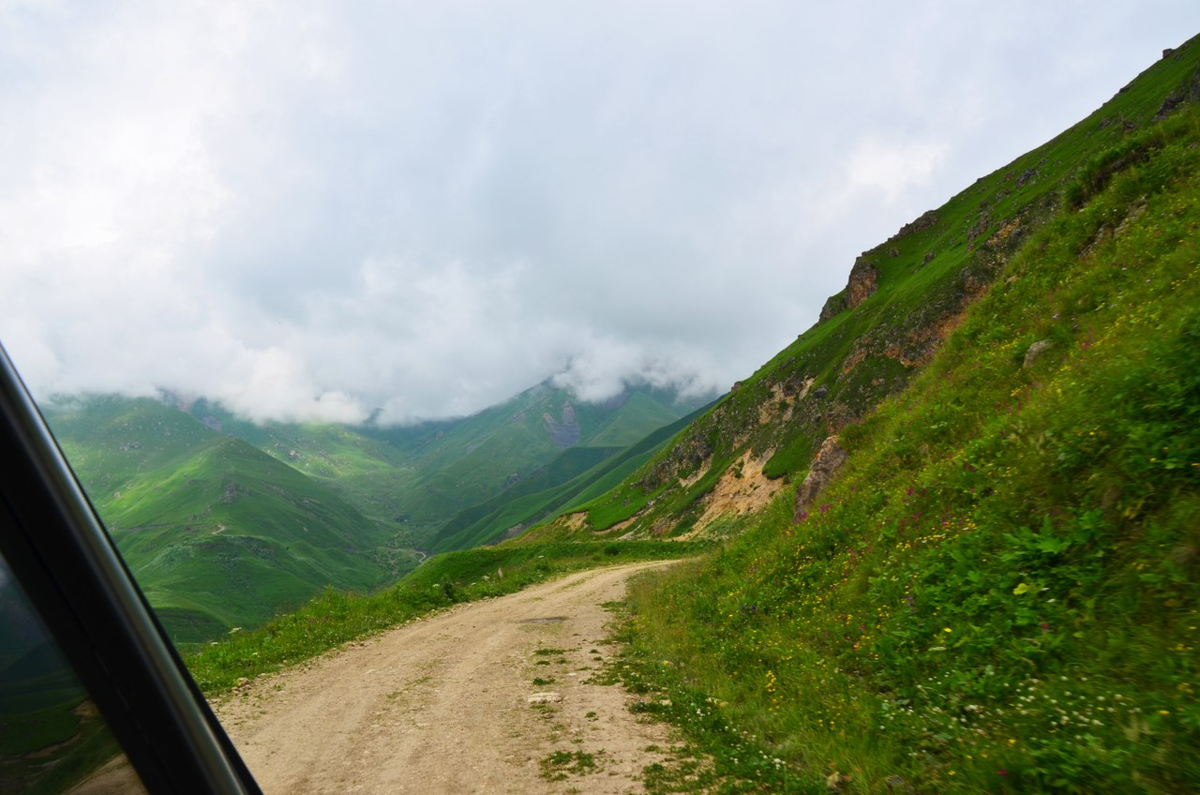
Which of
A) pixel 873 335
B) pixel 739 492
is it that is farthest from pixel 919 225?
pixel 739 492

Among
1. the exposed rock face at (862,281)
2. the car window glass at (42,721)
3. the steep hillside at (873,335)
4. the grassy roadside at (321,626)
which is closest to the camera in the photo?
the car window glass at (42,721)

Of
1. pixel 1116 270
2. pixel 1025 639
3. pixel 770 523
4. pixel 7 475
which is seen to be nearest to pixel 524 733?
pixel 1025 639

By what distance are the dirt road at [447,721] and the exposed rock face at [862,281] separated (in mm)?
128635

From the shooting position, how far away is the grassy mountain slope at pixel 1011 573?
5.42 meters

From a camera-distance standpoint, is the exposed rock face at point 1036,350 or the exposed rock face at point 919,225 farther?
the exposed rock face at point 919,225

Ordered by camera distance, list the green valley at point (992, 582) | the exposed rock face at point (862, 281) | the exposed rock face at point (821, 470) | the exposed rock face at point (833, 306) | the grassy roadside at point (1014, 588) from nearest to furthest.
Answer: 1. the grassy roadside at point (1014, 588)
2. the green valley at point (992, 582)
3. the exposed rock face at point (821, 470)
4. the exposed rock face at point (862, 281)
5. the exposed rock face at point (833, 306)

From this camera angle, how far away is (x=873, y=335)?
9725cm

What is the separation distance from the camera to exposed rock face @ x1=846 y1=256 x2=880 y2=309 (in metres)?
127

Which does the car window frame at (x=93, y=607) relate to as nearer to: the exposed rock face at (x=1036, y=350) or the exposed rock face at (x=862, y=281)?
the exposed rock face at (x=1036, y=350)

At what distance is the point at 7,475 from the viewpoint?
7.04ft

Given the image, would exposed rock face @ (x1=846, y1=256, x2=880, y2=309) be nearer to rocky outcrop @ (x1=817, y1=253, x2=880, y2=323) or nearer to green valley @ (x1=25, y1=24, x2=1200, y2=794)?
rocky outcrop @ (x1=817, y1=253, x2=880, y2=323)

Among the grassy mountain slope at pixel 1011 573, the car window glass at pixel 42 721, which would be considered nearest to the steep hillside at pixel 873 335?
the grassy mountain slope at pixel 1011 573

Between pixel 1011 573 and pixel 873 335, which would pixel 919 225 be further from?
pixel 1011 573

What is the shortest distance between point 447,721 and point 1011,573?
902 cm
